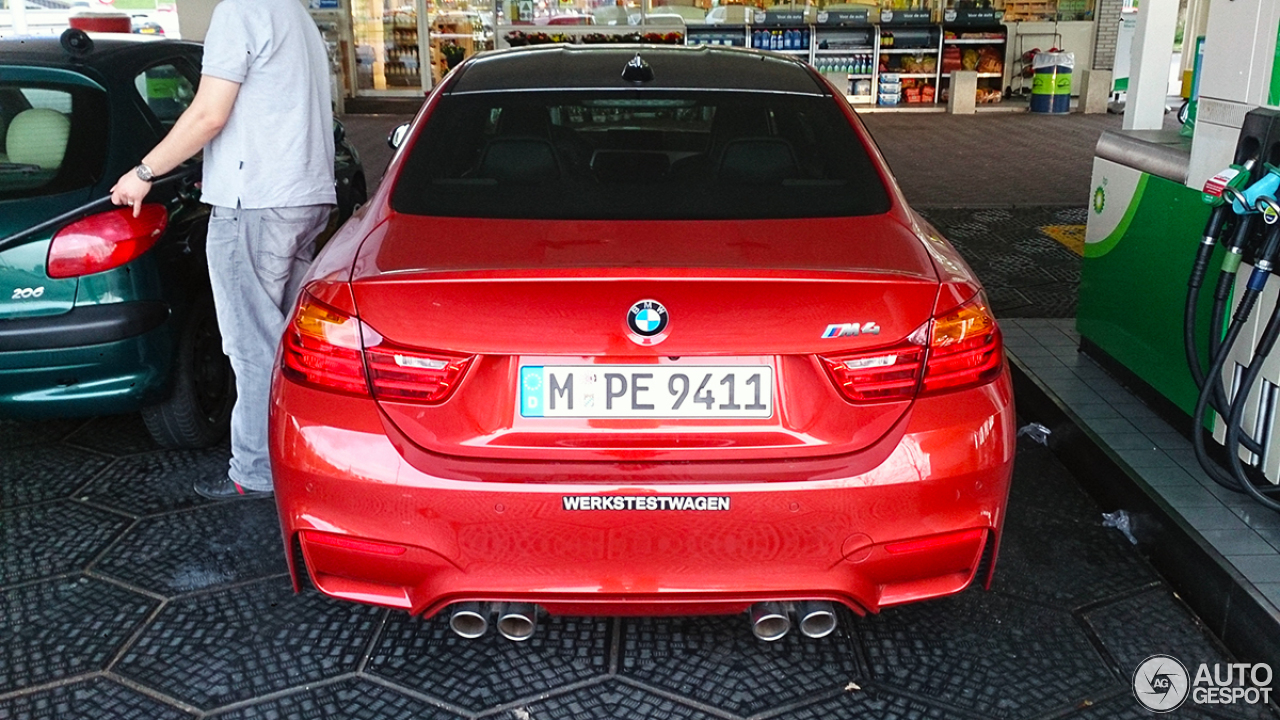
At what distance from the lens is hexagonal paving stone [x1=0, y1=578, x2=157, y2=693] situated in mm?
2902

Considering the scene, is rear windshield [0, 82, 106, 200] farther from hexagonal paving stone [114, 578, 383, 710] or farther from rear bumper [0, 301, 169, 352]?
hexagonal paving stone [114, 578, 383, 710]

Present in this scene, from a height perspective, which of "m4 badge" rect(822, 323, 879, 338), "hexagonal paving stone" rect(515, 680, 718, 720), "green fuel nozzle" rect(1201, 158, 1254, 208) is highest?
"green fuel nozzle" rect(1201, 158, 1254, 208)

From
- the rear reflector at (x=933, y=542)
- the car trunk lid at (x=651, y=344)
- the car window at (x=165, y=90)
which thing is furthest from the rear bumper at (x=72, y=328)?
the rear reflector at (x=933, y=542)

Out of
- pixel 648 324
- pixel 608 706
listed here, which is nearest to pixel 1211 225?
pixel 648 324

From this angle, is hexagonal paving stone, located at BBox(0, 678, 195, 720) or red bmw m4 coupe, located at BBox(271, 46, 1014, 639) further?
hexagonal paving stone, located at BBox(0, 678, 195, 720)

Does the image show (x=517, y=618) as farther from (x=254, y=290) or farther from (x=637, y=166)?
(x=254, y=290)

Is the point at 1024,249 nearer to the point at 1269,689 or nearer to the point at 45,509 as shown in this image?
the point at 1269,689

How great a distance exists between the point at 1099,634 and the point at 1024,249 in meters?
4.97

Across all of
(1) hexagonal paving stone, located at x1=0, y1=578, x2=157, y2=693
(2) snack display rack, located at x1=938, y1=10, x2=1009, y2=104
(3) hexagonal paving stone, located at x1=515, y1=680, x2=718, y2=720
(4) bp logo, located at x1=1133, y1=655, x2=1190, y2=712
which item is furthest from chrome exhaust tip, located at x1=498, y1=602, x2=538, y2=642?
(2) snack display rack, located at x1=938, y1=10, x2=1009, y2=104

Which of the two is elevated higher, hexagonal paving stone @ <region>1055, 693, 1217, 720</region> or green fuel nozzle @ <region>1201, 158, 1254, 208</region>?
green fuel nozzle @ <region>1201, 158, 1254, 208</region>

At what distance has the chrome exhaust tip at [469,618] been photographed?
2.51 meters

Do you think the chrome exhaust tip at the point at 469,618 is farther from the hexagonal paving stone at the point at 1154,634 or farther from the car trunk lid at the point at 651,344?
the hexagonal paving stone at the point at 1154,634

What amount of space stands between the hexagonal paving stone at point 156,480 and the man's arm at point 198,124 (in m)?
1.14

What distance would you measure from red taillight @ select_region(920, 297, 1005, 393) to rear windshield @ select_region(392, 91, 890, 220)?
19.1 inches
